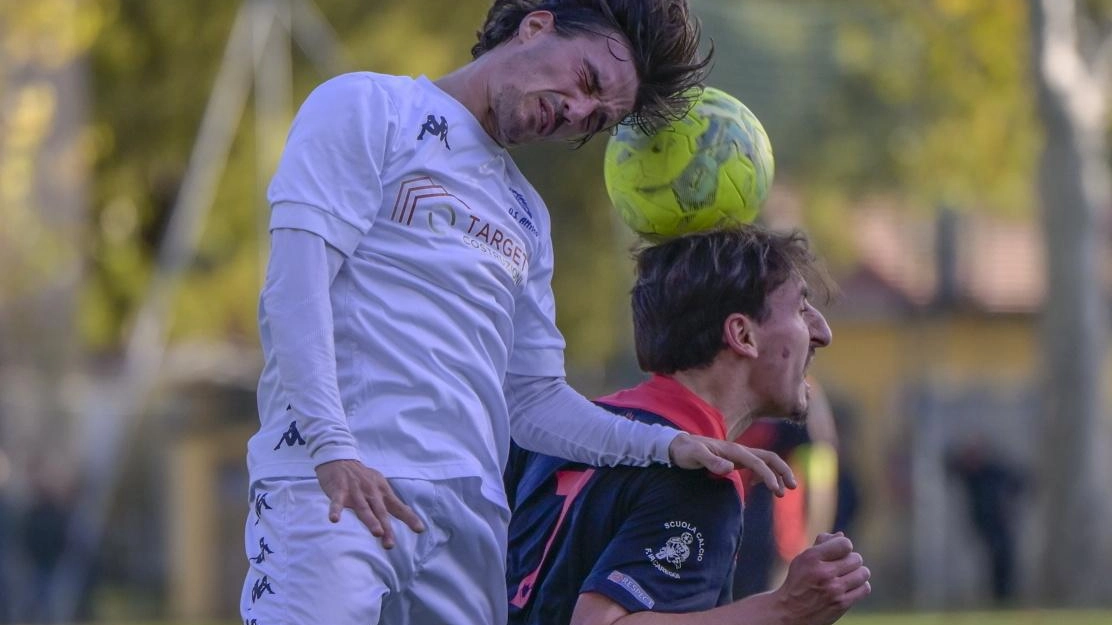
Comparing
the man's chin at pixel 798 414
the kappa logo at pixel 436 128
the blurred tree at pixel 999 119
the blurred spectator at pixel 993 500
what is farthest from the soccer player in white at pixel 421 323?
the blurred spectator at pixel 993 500

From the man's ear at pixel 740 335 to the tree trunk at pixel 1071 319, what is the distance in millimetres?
13286

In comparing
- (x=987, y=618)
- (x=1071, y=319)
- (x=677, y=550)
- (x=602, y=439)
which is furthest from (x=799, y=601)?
(x=1071, y=319)

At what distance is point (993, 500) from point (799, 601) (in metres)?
16.8

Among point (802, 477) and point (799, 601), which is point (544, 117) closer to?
point (799, 601)

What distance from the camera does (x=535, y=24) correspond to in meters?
3.59

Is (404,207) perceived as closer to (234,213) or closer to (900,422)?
(900,422)

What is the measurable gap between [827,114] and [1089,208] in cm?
488

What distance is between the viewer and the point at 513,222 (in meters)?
3.57

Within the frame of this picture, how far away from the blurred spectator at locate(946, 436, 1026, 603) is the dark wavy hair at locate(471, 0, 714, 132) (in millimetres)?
15741

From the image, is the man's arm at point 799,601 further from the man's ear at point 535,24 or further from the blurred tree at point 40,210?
the blurred tree at point 40,210

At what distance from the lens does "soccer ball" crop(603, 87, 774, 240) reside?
13.5 ft

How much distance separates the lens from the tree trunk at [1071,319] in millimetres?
16422

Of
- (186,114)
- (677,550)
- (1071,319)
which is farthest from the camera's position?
(186,114)

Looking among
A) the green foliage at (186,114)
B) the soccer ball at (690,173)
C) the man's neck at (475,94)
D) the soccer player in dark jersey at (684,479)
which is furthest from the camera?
the green foliage at (186,114)
